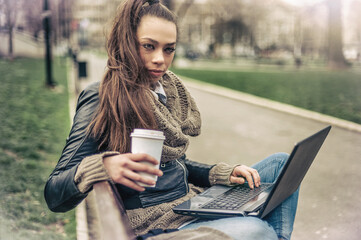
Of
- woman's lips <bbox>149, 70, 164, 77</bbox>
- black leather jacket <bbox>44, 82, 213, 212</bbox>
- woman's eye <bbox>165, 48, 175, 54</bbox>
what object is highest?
woman's eye <bbox>165, 48, 175, 54</bbox>

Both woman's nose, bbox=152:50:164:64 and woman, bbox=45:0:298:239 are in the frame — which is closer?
woman, bbox=45:0:298:239

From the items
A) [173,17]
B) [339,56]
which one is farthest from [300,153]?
[339,56]

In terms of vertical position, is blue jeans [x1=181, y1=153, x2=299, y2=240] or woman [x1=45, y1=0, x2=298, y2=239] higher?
woman [x1=45, y1=0, x2=298, y2=239]

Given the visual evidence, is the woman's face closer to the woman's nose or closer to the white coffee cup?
the woman's nose

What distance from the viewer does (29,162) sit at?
5.06 m

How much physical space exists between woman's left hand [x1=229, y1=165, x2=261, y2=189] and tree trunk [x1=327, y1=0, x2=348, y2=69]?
24.4 metres

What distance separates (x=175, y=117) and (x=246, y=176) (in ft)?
1.50

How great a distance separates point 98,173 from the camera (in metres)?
1.43

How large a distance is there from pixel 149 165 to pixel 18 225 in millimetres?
2478

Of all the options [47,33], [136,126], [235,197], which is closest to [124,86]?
[136,126]

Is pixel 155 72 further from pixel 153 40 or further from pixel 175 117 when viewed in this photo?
pixel 175 117

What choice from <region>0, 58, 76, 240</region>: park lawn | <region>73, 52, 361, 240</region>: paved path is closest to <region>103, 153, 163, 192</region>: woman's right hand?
<region>0, 58, 76, 240</region>: park lawn

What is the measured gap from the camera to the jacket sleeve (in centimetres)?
153

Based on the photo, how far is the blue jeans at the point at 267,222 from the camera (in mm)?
1487
